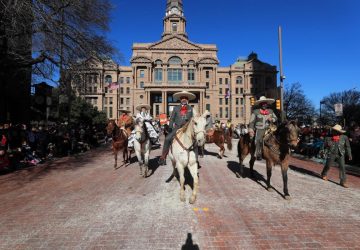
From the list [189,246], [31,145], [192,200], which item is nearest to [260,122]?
[192,200]

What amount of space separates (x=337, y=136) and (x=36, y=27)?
15.3m

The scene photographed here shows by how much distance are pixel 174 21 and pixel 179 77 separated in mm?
24941

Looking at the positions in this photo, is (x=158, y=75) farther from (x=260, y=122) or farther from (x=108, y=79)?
(x=260, y=122)

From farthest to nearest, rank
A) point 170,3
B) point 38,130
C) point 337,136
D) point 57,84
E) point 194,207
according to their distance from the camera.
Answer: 1. point 170,3
2. point 57,84
3. point 38,130
4. point 337,136
5. point 194,207

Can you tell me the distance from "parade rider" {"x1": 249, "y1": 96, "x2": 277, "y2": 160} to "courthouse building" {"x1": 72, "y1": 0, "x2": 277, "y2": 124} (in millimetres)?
59893

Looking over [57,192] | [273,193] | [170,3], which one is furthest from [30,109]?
[170,3]

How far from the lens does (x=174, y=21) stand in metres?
92.9

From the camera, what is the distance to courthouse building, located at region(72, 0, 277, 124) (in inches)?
2995

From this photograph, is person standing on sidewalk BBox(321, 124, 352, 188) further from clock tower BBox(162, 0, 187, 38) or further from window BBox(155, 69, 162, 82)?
clock tower BBox(162, 0, 187, 38)

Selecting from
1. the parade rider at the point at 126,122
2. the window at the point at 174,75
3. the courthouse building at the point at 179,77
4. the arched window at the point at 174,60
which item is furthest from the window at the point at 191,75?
the parade rider at the point at 126,122

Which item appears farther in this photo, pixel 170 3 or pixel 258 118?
pixel 170 3

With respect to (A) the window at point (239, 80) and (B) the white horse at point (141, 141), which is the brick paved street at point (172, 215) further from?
(A) the window at point (239, 80)

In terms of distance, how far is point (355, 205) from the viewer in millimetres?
6785

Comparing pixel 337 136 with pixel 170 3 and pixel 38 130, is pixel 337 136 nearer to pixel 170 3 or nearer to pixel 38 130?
pixel 38 130
